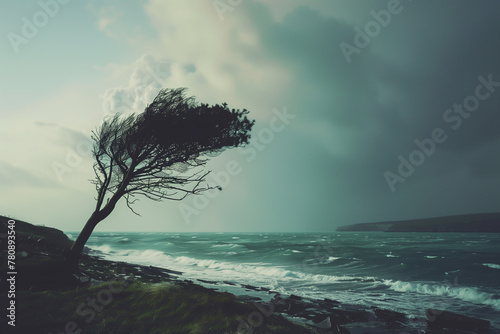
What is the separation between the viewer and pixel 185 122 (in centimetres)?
1223

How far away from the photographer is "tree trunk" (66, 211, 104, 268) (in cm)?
A: 1141

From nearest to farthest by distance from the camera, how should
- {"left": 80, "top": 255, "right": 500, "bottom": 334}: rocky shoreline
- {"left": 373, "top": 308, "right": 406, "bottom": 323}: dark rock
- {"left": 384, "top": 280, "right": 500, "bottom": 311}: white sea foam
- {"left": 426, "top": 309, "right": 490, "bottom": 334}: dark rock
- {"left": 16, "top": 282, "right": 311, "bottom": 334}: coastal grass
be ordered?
{"left": 16, "top": 282, "right": 311, "bottom": 334}: coastal grass < {"left": 80, "top": 255, "right": 500, "bottom": 334}: rocky shoreline < {"left": 426, "top": 309, "right": 490, "bottom": 334}: dark rock < {"left": 373, "top": 308, "right": 406, "bottom": 323}: dark rock < {"left": 384, "top": 280, "right": 500, "bottom": 311}: white sea foam

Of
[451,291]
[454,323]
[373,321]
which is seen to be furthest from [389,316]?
[451,291]

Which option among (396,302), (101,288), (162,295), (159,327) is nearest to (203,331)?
(159,327)

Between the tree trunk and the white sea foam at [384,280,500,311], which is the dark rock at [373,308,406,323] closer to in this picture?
the white sea foam at [384,280,500,311]

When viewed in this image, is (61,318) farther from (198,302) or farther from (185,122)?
(185,122)

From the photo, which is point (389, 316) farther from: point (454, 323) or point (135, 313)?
point (135, 313)

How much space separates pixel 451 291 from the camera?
1881 centimetres

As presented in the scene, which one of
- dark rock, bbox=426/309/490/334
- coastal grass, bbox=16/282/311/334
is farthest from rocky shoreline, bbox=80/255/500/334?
coastal grass, bbox=16/282/311/334

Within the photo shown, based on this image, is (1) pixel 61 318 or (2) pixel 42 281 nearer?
(1) pixel 61 318

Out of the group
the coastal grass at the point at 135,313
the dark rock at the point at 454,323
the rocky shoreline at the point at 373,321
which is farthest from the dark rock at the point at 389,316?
the coastal grass at the point at 135,313

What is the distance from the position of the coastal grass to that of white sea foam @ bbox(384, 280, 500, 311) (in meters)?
16.2

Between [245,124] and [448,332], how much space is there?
476 inches

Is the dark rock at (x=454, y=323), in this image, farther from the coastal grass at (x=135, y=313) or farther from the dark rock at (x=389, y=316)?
the coastal grass at (x=135, y=313)
